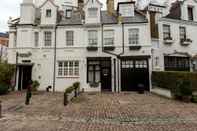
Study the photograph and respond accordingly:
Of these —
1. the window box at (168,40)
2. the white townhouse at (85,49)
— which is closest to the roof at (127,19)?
the white townhouse at (85,49)

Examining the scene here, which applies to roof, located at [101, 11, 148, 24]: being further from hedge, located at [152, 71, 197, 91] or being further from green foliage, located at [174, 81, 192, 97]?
green foliage, located at [174, 81, 192, 97]

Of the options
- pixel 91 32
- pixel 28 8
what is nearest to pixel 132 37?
pixel 91 32

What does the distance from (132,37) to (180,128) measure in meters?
15.7

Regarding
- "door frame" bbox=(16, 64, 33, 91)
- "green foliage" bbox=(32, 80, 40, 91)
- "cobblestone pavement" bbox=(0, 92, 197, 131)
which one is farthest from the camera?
"door frame" bbox=(16, 64, 33, 91)

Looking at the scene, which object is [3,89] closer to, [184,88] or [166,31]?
[184,88]

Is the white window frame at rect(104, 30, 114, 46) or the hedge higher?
the white window frame at rect(104, 30, 114, 46)

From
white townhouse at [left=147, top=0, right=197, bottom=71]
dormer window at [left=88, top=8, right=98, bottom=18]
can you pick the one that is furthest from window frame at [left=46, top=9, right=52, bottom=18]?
white townhouse at [left=147, top=0, right=197, bottom=71]

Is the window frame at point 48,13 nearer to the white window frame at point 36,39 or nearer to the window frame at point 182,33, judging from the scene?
the white window frame at point 36,39

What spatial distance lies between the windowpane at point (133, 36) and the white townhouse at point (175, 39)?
2102mm

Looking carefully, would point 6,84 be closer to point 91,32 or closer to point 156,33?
point 91,32

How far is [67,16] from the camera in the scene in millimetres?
25188

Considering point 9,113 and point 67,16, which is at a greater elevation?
point 67,16

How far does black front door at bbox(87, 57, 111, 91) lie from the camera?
22.3m

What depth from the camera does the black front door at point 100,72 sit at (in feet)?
73.0
